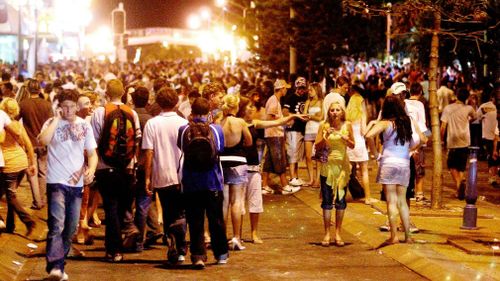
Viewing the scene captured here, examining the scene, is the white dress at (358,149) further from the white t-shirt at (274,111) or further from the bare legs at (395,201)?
the bare legs at (395,201)

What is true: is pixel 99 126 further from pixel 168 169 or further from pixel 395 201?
pixel 395 201

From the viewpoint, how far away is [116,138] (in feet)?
37.6

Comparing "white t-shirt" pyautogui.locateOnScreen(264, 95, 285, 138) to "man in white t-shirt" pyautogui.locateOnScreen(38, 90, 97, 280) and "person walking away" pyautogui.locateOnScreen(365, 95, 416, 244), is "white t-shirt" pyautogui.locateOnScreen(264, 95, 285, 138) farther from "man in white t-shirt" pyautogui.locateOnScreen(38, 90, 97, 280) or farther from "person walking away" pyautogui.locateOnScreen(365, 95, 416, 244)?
"man in white t-shirt" pyautogui.locateOnScreen(38, 90, 97, 280)

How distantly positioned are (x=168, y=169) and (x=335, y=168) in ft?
7.56

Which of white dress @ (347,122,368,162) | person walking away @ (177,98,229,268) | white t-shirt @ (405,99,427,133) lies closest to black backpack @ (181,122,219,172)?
person walking away @ (177,98,229,268)

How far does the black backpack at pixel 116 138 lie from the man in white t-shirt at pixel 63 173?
1036 millimetres

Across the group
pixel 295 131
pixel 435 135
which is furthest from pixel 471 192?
pixel 295 131

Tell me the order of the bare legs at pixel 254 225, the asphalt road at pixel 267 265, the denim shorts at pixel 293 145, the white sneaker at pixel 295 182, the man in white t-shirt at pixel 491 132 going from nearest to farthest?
the asphalt road at pixel 267 265 < the bare legs at pixel 254 225 < the white sneaker at pixel 295 182 < the denim shorts at pixel 293 145 < the man in white t-shirt at pixel 491 132

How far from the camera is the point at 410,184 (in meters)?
13.3

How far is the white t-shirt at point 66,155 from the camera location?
10.1 metres

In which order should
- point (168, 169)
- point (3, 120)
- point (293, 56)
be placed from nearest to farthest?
point (168, 169), point (3, 120), point (293, 56)

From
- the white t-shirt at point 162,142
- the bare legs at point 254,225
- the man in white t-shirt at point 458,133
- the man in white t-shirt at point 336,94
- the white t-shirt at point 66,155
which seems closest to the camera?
the white t-shirt at point 66,155

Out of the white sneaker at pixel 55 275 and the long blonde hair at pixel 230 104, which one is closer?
the white sneaker at pixel 55 275

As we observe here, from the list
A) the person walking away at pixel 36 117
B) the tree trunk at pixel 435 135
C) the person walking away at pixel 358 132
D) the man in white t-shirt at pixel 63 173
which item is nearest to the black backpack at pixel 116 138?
the man in white t-shirt at pixel 63 173
